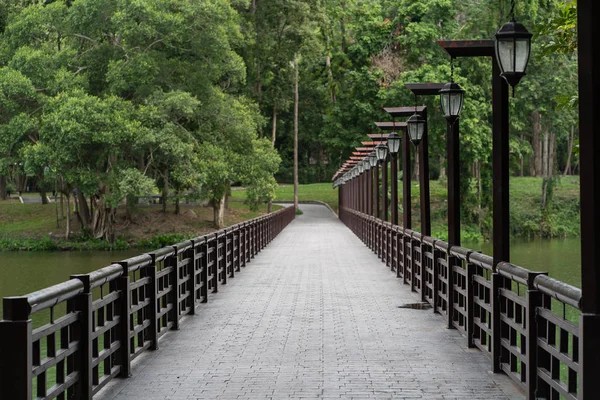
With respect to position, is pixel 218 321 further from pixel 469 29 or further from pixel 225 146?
pixel 469 29

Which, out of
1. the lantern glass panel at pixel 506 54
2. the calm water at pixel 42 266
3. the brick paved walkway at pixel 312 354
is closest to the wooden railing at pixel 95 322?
the brick paved walkway at pixel 312 354

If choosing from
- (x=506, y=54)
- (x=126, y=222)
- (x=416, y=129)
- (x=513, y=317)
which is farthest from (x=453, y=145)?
(x=126, y=222)

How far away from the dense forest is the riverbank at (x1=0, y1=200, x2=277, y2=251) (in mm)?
1124

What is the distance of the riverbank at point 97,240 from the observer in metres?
34.0

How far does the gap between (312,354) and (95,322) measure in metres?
2.18

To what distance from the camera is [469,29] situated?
3709 cm

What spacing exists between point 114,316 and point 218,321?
319 cm

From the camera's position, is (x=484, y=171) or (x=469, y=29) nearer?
(x=469, y=29)

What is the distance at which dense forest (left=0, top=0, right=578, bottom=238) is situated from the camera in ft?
96.5

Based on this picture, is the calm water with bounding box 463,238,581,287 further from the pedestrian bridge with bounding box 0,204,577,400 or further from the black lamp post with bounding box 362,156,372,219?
the pedestrian bridge with bounding box 0,204,577,400

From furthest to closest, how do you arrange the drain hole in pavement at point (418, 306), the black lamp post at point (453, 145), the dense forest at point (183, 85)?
the dense forest at point (183, 85), the drain hole in pavement at point (418, 306), the black lamp post at point (453, 145)

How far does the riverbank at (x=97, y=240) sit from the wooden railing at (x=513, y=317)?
2519cm

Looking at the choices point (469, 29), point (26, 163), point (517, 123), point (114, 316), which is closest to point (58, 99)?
point (26, 163)

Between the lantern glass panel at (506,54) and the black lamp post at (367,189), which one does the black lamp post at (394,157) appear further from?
the lantern glass panel at (506,54)
